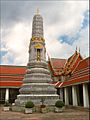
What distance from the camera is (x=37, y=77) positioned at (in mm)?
17750

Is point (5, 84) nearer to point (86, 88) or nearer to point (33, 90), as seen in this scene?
point (33, 90)

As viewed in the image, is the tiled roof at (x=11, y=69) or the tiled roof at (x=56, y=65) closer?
the tiled roof at (x=56, y=65)

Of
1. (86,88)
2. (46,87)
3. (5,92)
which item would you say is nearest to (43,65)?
(46,87)

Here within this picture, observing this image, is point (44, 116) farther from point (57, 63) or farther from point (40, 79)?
point (57, 63)

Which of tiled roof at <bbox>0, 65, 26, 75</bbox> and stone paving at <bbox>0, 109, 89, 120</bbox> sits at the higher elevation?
tiled roof at <bbox>0, 65, 26, 75</bbox>

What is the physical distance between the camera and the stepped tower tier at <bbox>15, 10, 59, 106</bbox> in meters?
16.5

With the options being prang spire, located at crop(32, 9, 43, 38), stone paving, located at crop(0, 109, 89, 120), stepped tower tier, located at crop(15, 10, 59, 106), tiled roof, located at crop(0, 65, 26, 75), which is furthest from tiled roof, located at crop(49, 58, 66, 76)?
stone paving, located at crop(0, 109, 89, 120)

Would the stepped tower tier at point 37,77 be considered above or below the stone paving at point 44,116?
above

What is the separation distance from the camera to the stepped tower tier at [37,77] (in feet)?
54.0

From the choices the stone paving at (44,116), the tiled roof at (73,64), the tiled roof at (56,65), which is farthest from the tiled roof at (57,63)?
the stone paving at (44,116)

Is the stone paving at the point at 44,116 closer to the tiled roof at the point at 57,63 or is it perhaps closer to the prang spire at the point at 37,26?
the prang spire at the point at 37,26

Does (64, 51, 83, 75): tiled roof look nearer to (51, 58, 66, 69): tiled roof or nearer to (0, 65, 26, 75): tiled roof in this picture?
(51, 58, 66, 69): tiled roof

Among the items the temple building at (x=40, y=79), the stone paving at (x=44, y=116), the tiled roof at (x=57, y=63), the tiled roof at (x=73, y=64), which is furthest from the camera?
the tiled roof at (x=57, y=63)

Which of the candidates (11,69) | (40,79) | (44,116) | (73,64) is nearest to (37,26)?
(40,79)
